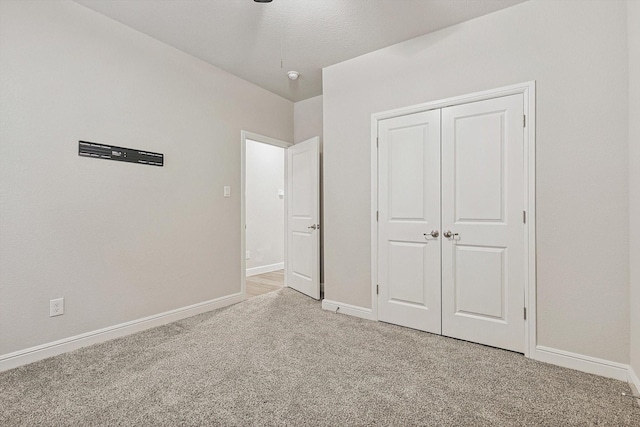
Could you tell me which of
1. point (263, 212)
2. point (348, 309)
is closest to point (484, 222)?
point (348, 309)

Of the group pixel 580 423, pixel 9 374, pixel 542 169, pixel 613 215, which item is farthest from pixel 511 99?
pixel 9 374

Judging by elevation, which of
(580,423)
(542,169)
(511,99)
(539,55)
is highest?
(539,55)

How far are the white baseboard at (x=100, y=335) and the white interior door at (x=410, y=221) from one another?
195 cm

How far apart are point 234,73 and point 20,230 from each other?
102 inches

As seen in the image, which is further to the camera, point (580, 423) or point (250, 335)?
point (250, 335)

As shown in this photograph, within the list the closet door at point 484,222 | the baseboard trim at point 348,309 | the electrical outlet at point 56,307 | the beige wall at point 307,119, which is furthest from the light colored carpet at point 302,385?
the beige wall at point 307,119

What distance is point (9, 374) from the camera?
211cm

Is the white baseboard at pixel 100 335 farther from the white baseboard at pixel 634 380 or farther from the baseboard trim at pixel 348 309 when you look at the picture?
the white baseboard at pixel 634 380

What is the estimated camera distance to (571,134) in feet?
7.30

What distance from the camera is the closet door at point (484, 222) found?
8.03 feet

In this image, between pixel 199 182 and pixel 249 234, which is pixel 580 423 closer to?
pixel 199 182

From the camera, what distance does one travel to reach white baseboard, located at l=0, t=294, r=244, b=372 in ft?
7.29

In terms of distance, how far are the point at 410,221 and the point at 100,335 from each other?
287cm

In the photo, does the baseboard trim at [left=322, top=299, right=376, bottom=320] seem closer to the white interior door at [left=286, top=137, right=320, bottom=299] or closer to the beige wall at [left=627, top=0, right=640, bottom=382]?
the white interior door at [left=286, top=137, right=320, bottom=299]
